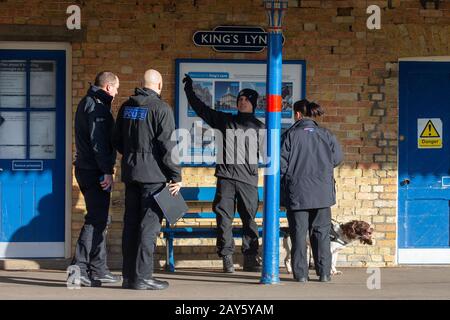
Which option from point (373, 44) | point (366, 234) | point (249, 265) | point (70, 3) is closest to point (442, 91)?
point (373, 44)

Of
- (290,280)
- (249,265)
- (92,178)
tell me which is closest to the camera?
(92,178)

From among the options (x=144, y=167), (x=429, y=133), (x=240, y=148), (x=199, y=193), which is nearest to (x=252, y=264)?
(x=199, y=193)

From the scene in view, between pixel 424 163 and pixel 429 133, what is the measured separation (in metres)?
0.35

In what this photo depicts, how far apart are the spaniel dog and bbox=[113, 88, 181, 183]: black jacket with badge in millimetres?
2076

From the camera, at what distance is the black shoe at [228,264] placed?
1115 cm

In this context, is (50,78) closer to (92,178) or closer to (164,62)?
(164,62)

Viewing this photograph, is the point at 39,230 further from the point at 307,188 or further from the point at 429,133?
the point at 429,133

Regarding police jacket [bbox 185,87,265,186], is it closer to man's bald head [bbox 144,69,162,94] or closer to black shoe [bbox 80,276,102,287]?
man's bald head [bbox 144,69,162,94]

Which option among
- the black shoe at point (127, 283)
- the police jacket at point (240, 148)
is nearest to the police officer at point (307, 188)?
the police jacket at point (240, 148)

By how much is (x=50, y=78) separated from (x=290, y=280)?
11.6ft

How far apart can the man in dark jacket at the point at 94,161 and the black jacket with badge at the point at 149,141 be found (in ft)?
1.11

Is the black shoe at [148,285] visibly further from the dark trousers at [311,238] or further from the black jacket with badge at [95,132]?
the dark trousers at [311,238]

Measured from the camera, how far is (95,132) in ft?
32.3

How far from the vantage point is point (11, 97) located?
11664mm
